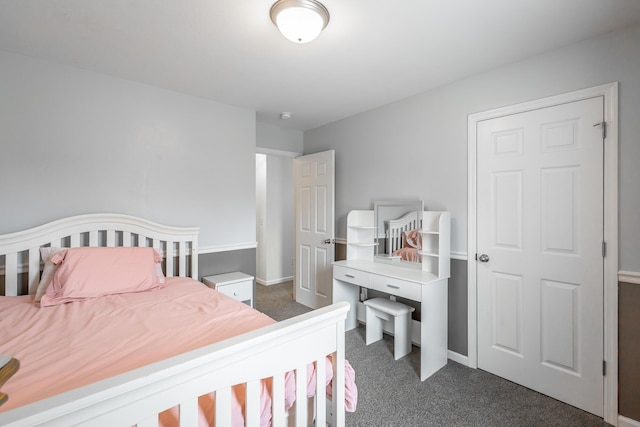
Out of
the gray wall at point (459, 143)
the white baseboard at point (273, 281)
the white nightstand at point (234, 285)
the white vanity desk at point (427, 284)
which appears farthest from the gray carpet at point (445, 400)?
the white baseboard at point (273, 281)

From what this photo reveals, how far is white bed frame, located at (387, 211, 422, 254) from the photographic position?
2.84 m

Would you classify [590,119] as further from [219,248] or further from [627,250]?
[219,248]

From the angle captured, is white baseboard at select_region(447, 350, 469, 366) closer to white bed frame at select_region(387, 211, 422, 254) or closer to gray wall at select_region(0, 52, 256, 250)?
white bed frame at select_region(387, 211, 422, 254)

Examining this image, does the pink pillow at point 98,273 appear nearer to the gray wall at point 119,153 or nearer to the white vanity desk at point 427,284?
the gray wall at point 119,153

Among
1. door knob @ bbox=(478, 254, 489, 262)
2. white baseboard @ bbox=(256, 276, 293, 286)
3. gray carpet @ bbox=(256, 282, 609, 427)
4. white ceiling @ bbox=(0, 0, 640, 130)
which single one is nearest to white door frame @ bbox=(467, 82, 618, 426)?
gray carpet @ bbox=(256, 282, 609, 427)

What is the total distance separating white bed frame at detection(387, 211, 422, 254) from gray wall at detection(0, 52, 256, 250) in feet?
5.09

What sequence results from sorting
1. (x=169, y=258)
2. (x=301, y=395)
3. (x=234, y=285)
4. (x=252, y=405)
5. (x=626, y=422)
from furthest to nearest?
(x=234, y=285)
(x=169, y=258)
(x=626, y=422)
(x=301, y=395)
(x=252, y=405)

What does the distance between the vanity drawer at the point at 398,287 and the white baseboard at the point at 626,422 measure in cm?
132

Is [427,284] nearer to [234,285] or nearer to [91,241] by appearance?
[234,285]

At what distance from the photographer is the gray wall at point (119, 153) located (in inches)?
85.0

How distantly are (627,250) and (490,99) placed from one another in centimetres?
139

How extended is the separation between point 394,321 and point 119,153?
2.88 m

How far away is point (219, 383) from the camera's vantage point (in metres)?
0.88

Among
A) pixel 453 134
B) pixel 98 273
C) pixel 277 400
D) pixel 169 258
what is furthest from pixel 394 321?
pixel 98 273
